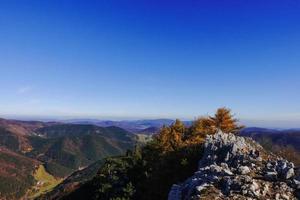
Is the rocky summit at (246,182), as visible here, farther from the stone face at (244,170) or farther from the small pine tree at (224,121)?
the small pine tree at (224,121)

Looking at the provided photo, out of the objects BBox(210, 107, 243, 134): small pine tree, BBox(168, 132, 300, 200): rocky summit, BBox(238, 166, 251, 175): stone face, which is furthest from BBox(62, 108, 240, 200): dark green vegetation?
BBox(238, 166, 251, 175): stone face

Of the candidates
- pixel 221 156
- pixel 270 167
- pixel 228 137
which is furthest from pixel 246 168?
pixel 228 137

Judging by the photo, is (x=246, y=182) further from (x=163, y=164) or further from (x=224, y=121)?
(x=224, y=121)

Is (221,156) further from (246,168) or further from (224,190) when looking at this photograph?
(224,190)

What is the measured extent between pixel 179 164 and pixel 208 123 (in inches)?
939

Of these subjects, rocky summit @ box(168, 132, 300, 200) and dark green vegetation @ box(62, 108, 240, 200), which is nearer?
rocky summit @ box(168, 132, 300, 200)

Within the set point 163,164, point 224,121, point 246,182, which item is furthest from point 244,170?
point 224,121

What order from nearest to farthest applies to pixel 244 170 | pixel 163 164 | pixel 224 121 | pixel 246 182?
pixel 246 182, pixel 244 170, pixel 163 164, pixel 224 121

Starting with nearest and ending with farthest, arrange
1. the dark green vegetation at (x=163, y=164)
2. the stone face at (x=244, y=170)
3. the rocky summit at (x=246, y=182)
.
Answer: the rocky summit at (x=246, y=182) → the stone face at (x=244, y=170) → the dark green vegetation at (x=163, y=164)

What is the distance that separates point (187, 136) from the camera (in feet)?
226

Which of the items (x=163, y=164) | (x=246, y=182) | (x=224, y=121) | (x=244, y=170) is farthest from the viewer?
(x=224, y=121)

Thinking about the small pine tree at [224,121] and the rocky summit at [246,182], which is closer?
the rocky summit at [246,182]

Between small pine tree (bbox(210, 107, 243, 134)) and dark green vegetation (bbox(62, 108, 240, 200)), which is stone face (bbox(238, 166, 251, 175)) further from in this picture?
small pine tree (bbox(210, 107, 243, 134))

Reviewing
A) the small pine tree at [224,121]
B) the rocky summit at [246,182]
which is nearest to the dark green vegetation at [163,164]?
the small pine tree at [224,121]
